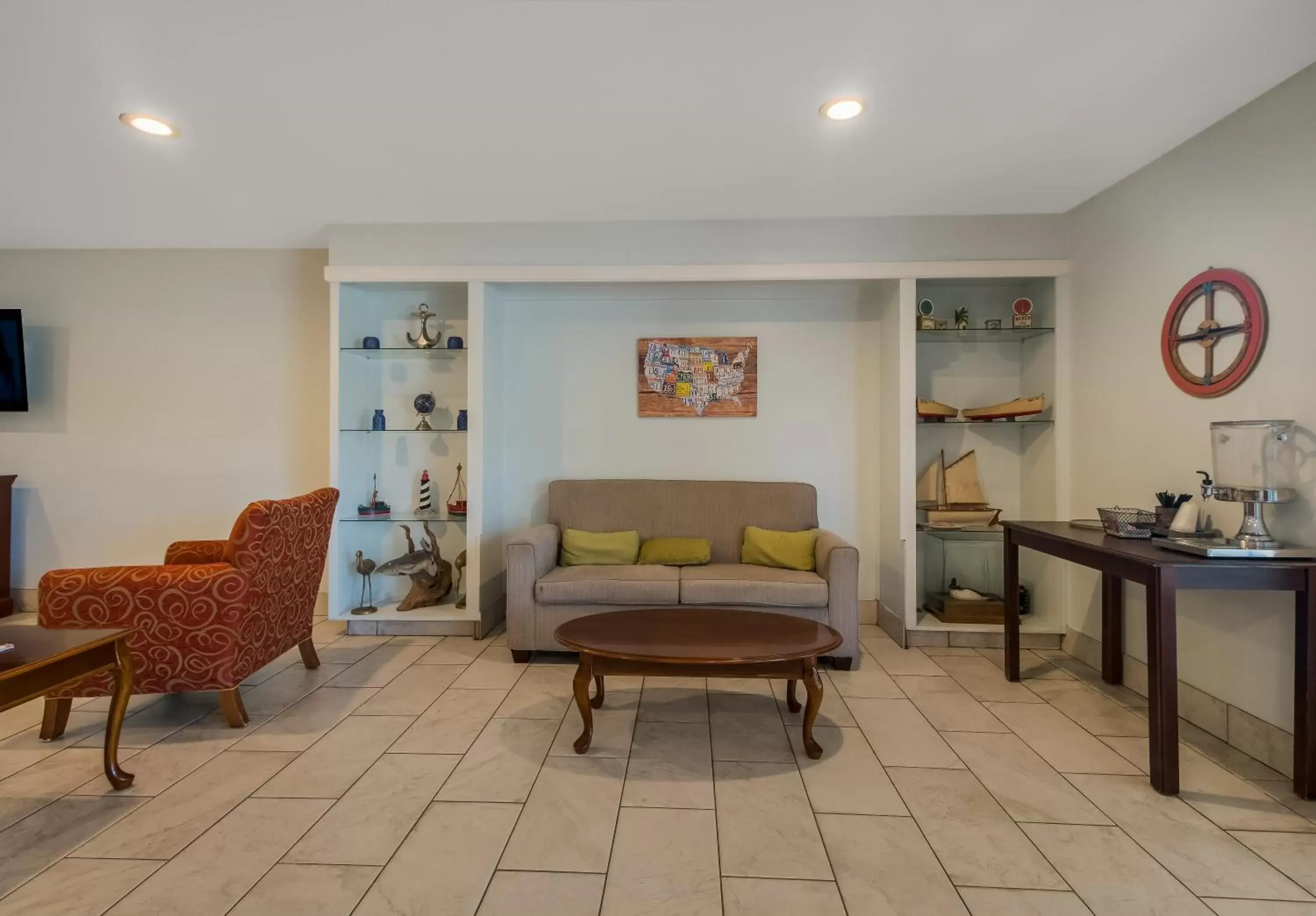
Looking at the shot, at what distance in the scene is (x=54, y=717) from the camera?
2.41 meters

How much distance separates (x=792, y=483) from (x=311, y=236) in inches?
136

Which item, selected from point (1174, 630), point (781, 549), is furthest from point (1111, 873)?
point (781, 549)

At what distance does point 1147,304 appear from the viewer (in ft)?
9.30

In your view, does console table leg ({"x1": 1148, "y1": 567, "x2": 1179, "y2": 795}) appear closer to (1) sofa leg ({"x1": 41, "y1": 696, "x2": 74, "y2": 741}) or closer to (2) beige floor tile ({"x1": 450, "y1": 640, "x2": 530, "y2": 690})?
(2) beige floor tile ({"x1": 450, "y1": 640, "x2": 530, "y2": 690})

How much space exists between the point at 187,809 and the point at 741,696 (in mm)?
2086

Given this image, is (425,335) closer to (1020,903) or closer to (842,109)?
(842,109)

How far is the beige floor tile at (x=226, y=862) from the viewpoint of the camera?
153 centimetres

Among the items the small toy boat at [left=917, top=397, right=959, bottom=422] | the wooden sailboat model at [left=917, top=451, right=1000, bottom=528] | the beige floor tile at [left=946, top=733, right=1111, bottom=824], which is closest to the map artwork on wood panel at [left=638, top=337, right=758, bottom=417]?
the small toy boat at [left=917, top=397, right=959, bottom=422]

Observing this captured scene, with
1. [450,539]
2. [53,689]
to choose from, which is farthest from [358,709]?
[450,539]

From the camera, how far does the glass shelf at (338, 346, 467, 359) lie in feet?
12.6

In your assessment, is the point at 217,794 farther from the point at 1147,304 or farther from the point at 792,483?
the point at 1147,304

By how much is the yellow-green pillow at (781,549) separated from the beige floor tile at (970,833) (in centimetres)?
141

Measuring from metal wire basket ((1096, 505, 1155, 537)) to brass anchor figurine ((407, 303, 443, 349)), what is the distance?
144 inches

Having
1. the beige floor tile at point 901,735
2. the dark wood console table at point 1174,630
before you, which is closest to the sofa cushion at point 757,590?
the beige floor tile at point 901,735
